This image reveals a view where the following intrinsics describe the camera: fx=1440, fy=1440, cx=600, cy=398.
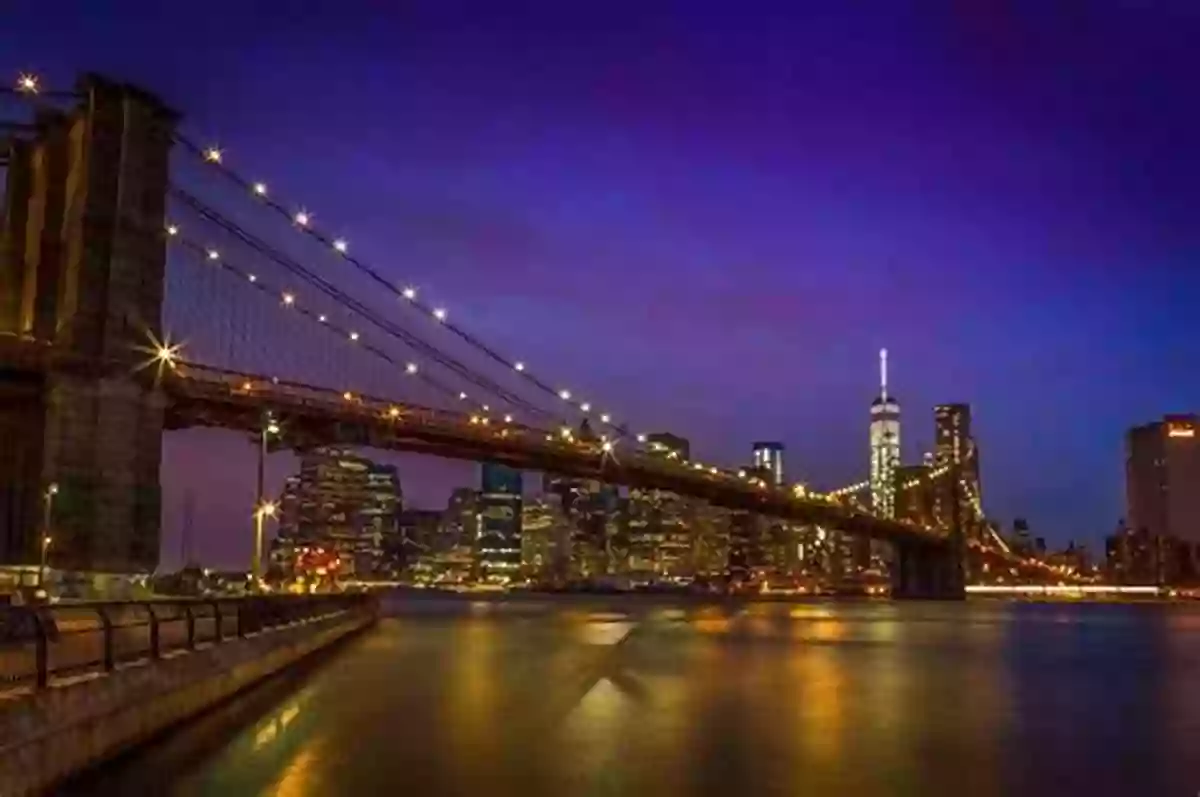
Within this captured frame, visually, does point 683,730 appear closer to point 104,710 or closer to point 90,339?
point 104,710

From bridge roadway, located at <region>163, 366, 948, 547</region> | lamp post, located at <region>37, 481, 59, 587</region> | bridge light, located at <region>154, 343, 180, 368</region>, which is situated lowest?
lamp post, located at <region>37, 481, 59, 587</region>

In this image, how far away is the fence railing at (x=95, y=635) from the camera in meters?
13.2

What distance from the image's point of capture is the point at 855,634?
2116 inches

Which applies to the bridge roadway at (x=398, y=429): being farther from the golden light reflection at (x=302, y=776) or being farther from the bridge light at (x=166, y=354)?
the golden light reflection at (x=302, y=776)

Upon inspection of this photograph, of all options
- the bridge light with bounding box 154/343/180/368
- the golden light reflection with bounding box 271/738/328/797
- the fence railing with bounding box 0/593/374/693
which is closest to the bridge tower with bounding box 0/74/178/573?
the bridge light with bounding box 154/343/180/368

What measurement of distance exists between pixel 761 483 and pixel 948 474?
53.0 metres

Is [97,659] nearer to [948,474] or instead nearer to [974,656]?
[974,656]

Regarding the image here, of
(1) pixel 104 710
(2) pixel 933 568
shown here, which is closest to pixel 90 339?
(1) pixel 104 710

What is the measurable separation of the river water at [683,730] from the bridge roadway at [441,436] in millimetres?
32648

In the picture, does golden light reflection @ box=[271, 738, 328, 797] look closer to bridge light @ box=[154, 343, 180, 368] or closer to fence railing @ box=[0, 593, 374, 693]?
fence railing @ box=[0, 593, 374, 693]

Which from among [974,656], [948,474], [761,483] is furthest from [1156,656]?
[948,474]

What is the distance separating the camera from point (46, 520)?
51.2 m

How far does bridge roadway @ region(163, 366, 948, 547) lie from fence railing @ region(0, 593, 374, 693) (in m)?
41.4

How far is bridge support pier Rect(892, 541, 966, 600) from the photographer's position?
131m
